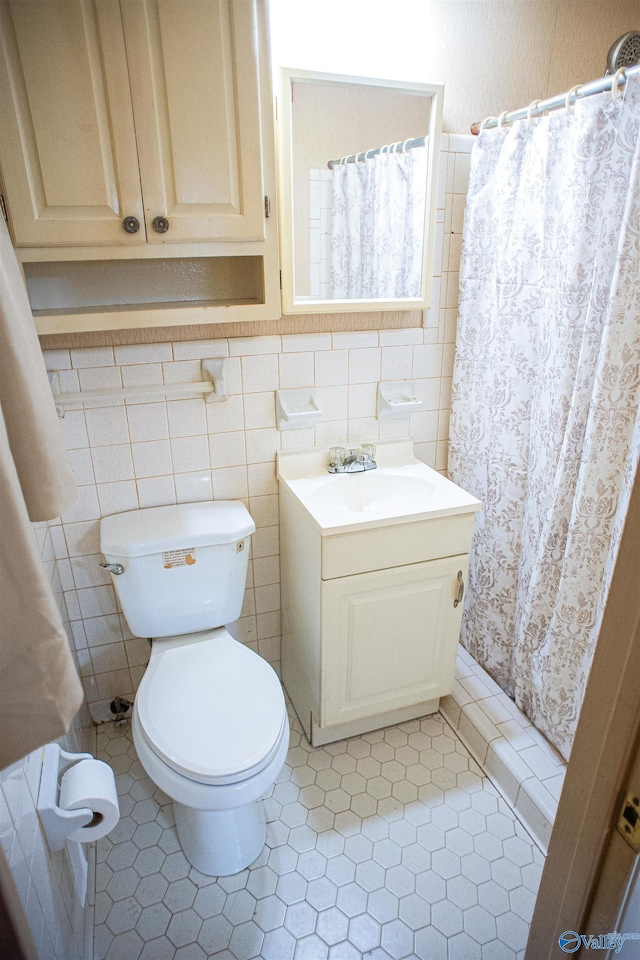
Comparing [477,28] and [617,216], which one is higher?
[477,28]

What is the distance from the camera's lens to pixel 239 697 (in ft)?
4.70

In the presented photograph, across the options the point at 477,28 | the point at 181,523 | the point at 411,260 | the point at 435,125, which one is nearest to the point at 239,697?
the point at 181,523

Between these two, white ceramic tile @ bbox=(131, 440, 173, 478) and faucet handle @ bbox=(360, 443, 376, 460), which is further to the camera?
faucet handle @ bbox=(360, 443, 376, 460)

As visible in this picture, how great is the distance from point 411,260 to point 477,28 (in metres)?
0.65

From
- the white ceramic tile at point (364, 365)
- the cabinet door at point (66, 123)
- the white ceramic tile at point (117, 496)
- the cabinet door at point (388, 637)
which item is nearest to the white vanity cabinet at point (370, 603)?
the cabinet door at point (388, 637)

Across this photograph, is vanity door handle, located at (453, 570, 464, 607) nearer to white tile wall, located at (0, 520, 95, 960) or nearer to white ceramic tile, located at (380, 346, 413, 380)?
white ceramic tile, located at (380, 346, 413, 380)

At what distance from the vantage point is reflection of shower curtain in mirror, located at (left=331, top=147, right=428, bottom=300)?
5.23ft

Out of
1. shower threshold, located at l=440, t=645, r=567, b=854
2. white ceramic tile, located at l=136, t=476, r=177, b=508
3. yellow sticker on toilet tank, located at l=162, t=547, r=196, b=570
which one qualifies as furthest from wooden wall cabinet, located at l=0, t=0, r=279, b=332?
shower threshold, located at l=440, t=645, r=567, b=854

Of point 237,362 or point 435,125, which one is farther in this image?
point 237,362

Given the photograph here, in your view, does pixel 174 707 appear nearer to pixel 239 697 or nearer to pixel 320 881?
pixel 239 697

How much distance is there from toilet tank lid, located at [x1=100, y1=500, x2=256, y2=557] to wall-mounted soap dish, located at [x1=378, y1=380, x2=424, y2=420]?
1.86ft

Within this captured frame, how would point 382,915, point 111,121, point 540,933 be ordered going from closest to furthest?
1. point 540,933
2. point 111,121
3. point 382,915

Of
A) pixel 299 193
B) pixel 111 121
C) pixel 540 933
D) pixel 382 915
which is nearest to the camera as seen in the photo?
pixel 540 933

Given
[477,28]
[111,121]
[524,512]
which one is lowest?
[524,512]
